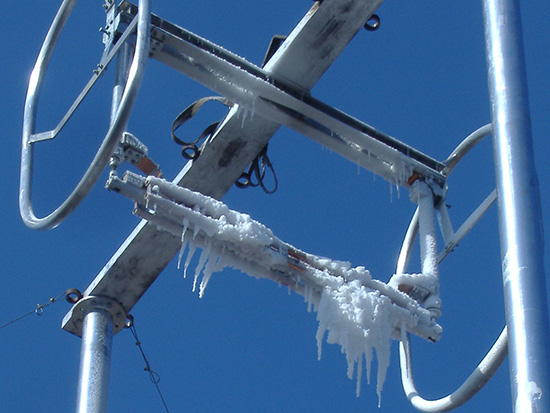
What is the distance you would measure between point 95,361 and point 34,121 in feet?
6.40

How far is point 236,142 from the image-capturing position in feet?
26.7

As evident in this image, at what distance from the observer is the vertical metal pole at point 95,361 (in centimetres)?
819

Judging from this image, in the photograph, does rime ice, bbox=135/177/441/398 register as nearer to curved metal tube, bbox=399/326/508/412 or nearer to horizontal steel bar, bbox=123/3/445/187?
curved metal tube, bbox=399/326/508/412

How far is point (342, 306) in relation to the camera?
7.02 m

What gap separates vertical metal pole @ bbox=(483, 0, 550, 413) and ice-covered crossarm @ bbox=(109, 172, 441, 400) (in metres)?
2.74

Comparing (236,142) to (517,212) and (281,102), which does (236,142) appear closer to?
(281,102)

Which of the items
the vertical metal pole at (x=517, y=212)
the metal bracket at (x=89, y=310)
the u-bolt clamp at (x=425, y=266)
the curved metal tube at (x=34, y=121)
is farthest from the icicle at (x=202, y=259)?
the vertical metal pole at (x=517, y=212)

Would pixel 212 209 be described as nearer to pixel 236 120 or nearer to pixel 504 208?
pixel 236 120

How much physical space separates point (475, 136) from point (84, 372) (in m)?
3.25

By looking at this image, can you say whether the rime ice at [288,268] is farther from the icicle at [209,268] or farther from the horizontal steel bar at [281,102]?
the horizontal steel bar at [281,102]

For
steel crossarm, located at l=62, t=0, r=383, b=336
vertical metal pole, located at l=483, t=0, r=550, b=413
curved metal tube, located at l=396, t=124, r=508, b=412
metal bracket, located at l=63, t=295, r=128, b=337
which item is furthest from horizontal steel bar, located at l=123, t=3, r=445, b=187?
vertical metal pole, located at l=483, t=0, r=550, b=413

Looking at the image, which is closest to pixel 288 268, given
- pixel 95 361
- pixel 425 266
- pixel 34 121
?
pixel 425 266

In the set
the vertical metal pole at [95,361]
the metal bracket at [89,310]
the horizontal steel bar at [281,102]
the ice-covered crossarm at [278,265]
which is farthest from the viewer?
the metal bracket at [89,310]

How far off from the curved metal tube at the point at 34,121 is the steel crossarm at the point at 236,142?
0.60 metres
